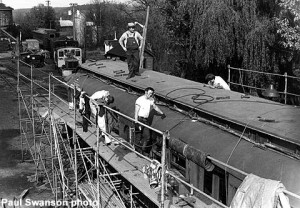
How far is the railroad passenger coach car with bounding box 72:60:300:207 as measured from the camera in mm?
7457

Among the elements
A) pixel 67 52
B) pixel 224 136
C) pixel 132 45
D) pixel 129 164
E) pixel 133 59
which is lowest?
pixel 129 164

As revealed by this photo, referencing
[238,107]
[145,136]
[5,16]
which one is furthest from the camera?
[5,16]

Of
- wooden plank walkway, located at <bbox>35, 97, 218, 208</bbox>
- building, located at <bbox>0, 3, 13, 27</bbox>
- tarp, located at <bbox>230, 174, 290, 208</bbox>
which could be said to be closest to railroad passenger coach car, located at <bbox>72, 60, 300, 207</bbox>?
tarp, located at <bbox>230, 174, 290, 208</bbox>

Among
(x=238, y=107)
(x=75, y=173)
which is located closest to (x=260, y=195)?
(x=238, y=107)

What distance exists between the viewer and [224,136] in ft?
29.5

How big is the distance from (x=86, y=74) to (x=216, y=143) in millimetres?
11454

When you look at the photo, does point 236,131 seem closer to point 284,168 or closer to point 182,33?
point 284,168

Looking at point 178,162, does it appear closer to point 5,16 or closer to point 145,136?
point 145,136

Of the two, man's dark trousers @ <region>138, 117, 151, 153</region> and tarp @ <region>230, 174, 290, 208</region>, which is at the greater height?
tarp @ <region>230, 174, 290, 208</region>

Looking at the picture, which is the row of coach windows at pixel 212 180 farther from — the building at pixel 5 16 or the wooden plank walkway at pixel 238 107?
the building at pixel 5 16

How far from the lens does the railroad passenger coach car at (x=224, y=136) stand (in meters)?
7.46

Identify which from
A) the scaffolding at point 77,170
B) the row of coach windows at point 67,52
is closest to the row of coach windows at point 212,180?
the scaffolding at point 77,170

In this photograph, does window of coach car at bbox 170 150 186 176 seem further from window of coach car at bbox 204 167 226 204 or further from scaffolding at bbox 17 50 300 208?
window of coach car at bbox 204 167 226 204

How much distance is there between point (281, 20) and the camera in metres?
19.7
